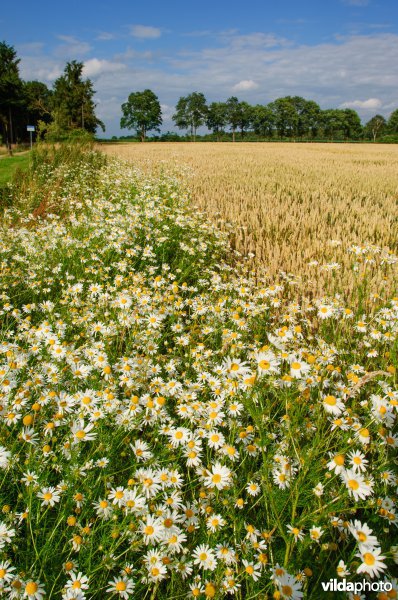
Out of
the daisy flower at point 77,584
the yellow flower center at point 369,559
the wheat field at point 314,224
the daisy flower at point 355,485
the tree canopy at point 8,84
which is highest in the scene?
the tree canopy at point 8,84

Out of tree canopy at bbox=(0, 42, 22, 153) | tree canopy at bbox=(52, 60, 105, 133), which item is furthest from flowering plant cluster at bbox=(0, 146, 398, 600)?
tree canopy at bbox=(52, 60, 105, 133)

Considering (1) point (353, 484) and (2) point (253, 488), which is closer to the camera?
(1) point (353, 484)

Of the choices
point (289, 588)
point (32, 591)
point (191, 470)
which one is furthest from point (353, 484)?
point (32, 591)

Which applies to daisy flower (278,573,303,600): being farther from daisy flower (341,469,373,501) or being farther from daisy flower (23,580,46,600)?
daisy flower (23,580,46,600)

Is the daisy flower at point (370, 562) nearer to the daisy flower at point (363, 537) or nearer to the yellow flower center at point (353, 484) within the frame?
the daisy flower at point (363, 537)

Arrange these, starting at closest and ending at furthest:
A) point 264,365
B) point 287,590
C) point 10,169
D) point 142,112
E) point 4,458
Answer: point 287,590
point 4,458
point 264,365
point 10,169
point 142,112

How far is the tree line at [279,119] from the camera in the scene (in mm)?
100062

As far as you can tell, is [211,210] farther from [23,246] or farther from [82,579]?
[82,579]

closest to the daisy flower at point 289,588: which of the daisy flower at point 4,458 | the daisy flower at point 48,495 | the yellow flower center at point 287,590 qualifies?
the yellow flower center at point 287,590

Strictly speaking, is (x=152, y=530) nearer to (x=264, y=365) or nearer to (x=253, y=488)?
(x=253, y=488)

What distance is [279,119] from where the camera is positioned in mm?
100438

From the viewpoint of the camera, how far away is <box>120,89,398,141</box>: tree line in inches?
3939

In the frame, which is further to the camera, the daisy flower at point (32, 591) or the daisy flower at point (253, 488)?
the daisy flower at point (253, 488)

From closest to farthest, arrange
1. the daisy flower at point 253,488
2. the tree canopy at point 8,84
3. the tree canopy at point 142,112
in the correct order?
the daisy flower at point 253,488 → the tree canopy at point 8,84 → the tree canopy at point 142,112
